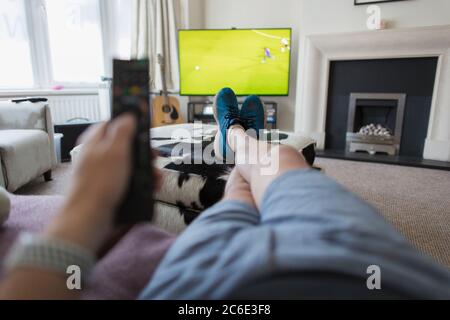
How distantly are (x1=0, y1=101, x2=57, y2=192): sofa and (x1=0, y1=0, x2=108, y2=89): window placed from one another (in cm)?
76

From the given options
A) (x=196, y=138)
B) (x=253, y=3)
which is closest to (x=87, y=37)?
(x=196, y=138)

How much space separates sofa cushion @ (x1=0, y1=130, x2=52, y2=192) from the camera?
1.63m

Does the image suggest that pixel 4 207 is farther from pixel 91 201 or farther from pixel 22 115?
pixel 22 115

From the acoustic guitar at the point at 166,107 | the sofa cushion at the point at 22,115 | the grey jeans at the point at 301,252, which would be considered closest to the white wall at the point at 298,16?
the acoustic guitar at the point at 166,107

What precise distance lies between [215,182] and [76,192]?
730 millimetres

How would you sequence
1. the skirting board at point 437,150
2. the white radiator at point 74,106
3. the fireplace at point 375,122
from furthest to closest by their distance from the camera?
1. the white radiator at point 74,106
2. the fireplace at point 375,122
3. the skirting board at point 437,150

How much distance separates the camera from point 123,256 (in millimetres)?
463

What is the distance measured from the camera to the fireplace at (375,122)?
2.81 metres

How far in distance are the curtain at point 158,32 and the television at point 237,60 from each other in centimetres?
20

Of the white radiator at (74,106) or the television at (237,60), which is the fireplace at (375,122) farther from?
the white radiator at (74,106)

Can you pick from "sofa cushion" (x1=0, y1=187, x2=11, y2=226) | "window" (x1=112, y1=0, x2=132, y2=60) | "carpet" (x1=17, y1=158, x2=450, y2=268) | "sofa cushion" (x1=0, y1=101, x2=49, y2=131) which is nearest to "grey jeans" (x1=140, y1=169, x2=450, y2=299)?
"sofa cushion" (x1=0, y1=187, x2=11, y2=226)

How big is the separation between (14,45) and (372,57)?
10.9 feet

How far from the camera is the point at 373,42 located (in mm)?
2654
